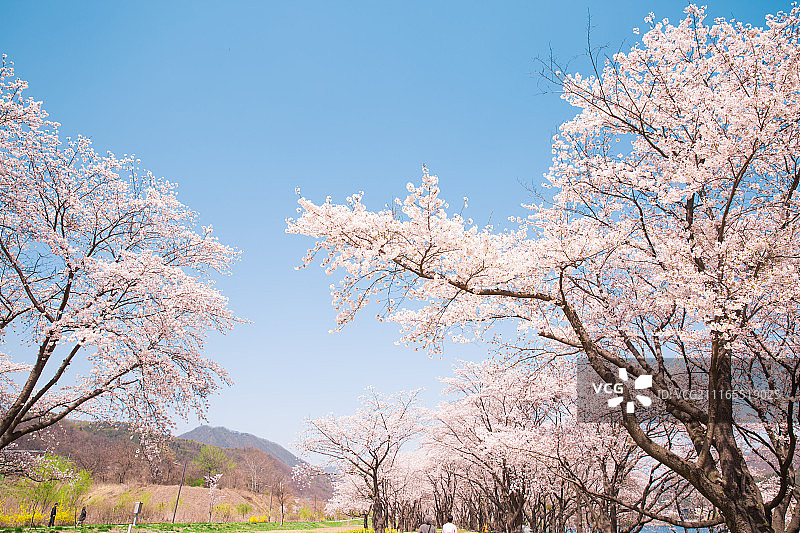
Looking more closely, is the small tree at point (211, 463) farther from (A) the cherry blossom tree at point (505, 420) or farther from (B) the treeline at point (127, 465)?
(A) the cherry blossom tree at point (505, 420)

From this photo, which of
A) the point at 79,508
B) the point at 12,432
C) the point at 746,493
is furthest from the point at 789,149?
the point at 79,508

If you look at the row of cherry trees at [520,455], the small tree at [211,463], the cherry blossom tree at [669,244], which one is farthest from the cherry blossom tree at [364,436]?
the small tree at [211,463]

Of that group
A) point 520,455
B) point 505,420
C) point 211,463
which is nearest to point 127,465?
point 211,463

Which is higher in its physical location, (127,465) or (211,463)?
(127,465)

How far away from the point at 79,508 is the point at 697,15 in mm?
38657

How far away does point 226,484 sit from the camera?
62.7 meters

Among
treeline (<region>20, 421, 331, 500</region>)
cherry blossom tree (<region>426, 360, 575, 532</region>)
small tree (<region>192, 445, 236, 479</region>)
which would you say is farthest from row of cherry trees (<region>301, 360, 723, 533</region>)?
small tree (<region>192, 445, 236, 479</region>)

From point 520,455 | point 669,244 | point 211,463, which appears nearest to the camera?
point 669,244

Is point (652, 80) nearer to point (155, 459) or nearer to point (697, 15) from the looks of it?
point (697, 15)

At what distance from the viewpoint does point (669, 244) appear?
20.3 ft

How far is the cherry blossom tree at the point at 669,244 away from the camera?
17.5ft

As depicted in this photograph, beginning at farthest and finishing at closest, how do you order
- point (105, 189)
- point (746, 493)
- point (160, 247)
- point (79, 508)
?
point (79, 508) < point (160, 247) < point (105, 189) < point (746, 493)

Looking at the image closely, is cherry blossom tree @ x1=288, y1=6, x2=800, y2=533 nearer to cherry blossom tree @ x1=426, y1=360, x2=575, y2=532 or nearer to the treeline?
cherry blossom tree @ x1=426, y1=360, x2=575, y2=532

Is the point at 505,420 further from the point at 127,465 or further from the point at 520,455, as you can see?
the point at 127,465
